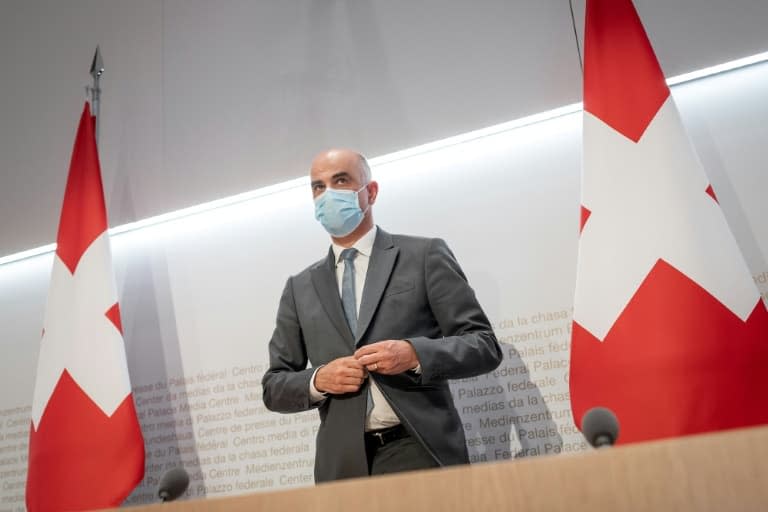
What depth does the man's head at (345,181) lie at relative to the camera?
2.58 meters

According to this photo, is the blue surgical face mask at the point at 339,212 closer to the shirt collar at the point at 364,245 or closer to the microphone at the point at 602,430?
the shirt collar at the point at 364,245

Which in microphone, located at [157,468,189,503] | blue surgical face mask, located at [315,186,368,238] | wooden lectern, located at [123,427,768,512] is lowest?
wooden lectern, located at [123,427,768,512]

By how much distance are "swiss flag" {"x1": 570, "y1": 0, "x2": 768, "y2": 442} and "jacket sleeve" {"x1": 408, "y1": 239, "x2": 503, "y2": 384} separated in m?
0.29

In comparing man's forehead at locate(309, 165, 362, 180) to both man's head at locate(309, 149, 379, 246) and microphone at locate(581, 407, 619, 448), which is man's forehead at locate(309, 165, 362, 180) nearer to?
man's head at locate(309, 149, 379, 246)

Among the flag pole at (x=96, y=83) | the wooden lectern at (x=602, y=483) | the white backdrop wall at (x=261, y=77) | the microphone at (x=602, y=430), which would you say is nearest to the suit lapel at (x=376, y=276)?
the white backdrop wall at (x=261, y=77)

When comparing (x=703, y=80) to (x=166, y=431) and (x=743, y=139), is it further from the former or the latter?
(x=166, y=431)

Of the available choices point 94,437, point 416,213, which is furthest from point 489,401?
point 94,437

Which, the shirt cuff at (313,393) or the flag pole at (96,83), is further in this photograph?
the flag pole at (96,83)

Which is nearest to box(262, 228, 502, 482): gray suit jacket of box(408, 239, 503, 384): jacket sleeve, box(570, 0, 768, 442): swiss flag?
box(408, 239, 503, 384): jacket sleeve

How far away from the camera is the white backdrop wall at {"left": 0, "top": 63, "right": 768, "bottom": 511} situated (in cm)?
280

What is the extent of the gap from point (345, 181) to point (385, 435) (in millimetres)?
874

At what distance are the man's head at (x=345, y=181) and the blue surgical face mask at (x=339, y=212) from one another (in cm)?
2

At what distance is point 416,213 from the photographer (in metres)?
3.23

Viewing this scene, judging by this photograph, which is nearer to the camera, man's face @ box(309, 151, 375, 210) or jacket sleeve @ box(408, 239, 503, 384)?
jacket sleeve @ box(408, 239, 503, 384)
